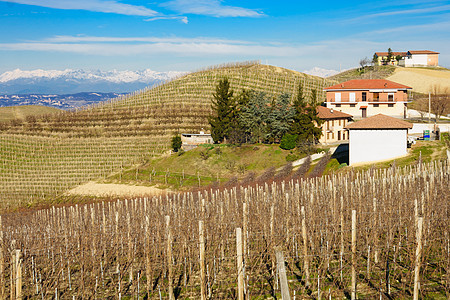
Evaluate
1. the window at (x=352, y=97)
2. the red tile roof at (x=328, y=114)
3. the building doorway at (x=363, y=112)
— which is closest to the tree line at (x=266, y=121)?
the red tile roof at (x=328, y=114)

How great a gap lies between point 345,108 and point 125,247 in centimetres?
5453

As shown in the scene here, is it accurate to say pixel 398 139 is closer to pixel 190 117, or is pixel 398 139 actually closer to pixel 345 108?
pixel 345 108

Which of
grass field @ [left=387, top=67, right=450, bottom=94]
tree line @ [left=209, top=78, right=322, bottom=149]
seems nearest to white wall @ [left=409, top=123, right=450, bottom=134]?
tree line @ [left=209, top=78, right=322, bottom=149]

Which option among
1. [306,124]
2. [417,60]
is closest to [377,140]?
[306,124]

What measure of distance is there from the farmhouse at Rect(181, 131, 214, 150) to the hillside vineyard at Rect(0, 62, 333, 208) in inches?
105

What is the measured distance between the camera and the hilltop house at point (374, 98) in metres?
66.8

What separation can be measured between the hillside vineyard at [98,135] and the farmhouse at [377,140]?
28216 mm

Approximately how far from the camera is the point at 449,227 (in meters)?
17.0

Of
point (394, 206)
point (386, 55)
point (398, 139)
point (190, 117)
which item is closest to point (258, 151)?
point (398, 139)

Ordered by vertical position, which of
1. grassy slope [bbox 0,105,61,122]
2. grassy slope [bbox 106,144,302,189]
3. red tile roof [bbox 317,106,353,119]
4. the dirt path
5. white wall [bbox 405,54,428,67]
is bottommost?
the dirt path

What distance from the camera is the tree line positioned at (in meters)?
52.4

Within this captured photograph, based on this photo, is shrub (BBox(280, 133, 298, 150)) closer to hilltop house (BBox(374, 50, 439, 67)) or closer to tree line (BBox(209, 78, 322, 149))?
tree line (BBox(209, 78, 322, 149))

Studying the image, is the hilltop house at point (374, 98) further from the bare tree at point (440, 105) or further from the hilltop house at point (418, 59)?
the hilltop house at point (418, 59)

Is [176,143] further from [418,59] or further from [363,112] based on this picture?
[418,59]
